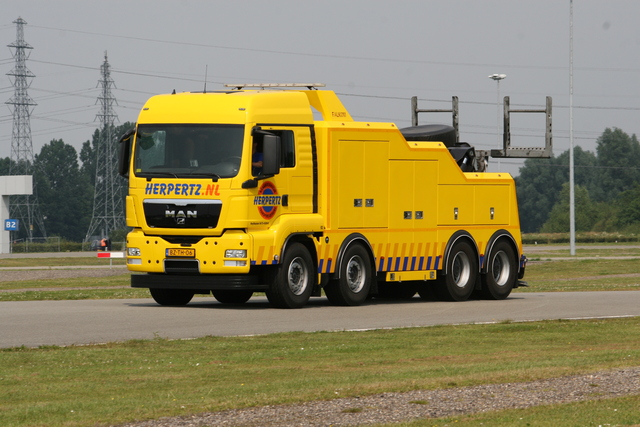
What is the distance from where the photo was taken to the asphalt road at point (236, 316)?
15555 mm

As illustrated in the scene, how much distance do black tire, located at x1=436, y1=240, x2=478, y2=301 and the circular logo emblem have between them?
4793mm

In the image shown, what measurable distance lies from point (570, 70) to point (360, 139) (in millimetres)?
43861

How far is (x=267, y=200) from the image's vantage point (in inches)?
753

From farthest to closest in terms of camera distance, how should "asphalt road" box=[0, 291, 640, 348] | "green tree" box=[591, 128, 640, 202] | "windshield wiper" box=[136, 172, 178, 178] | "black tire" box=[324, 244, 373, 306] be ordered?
"green tree" box=[591, 128, 640, 202]
"black tire" box=[324, 244, 373, 306]
"windshield wiper" box=[136, 172, 178, 178]
"asphalt road" box=[0, 291, 640, 348]

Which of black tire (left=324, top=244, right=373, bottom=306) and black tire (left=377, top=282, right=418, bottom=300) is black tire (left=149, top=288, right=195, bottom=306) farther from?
black tire (left=377, top=282, right=418, bottom=300)

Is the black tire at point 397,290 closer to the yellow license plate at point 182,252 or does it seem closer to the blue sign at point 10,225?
the yellow license plate at point 182,252

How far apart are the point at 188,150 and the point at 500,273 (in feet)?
27.1

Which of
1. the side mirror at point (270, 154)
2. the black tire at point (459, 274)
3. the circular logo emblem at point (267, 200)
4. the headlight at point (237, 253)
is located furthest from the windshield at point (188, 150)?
the black tire at point (459, 274)

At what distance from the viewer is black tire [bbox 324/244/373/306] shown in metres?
20.5

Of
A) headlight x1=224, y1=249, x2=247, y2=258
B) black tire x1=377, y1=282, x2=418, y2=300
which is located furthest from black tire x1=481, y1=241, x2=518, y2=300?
headlight x1=224, y1=249, x2=247, y2=258

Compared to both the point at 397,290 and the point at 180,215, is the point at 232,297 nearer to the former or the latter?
the point at 180,215

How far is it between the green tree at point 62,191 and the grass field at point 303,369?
128842 mm

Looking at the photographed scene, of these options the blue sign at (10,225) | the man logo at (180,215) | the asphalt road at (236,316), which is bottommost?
the asphalt road at (236,316)

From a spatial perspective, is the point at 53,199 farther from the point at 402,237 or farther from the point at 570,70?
the point at 402,237
